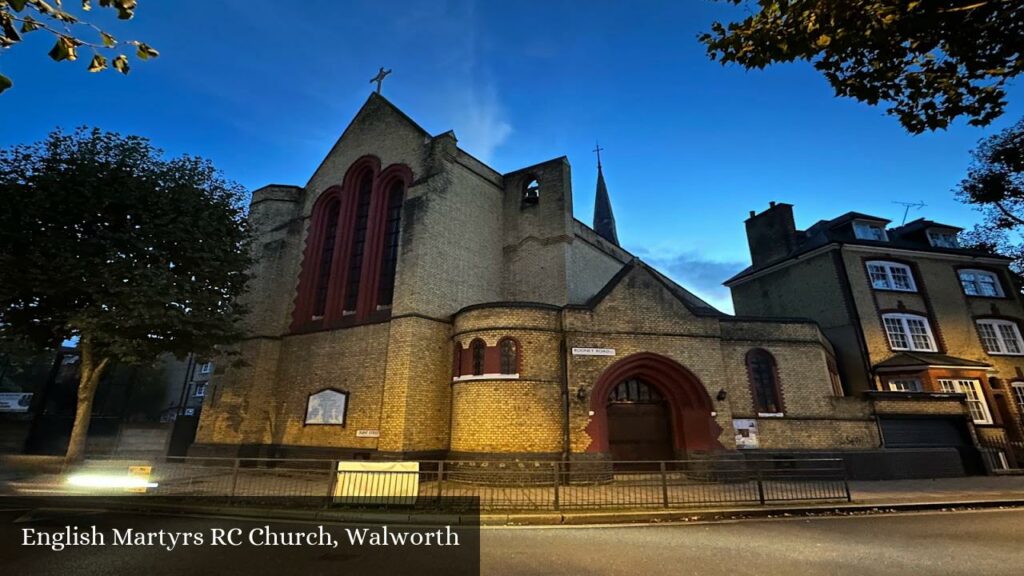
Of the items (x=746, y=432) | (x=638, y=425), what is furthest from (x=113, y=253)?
(x=746, y=432)

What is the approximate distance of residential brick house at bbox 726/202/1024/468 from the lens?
1942 cm

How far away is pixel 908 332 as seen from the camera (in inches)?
840

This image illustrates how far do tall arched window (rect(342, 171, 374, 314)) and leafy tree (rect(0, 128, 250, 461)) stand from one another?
4389 mm

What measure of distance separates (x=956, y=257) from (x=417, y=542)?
103 ft

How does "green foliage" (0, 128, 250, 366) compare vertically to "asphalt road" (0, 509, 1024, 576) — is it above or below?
above

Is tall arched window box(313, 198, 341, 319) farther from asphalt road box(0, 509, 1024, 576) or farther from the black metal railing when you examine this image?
asphalt road box(0, 509, 1024, 576)

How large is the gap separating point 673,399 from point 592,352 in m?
3.52

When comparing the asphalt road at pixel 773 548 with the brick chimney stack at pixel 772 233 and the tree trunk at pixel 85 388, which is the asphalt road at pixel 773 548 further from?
the brick chimney stack at pixel 772 233

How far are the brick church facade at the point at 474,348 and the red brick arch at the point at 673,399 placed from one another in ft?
0.17

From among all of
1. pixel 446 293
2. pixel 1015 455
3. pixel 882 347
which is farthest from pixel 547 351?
pixel 1015 455

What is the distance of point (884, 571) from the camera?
5.59 m

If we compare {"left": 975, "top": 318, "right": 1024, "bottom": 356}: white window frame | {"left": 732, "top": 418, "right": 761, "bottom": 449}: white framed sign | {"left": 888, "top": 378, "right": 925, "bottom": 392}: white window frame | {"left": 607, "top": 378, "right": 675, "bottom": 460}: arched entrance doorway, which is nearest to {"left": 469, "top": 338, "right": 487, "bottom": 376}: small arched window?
{"left": 607, "top": 378, "right": 675, "bottom": 460}: arched entrance doorway

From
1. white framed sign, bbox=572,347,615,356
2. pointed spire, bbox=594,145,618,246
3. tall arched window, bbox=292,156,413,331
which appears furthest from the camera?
pointed spire, bbox=594,145,618,246

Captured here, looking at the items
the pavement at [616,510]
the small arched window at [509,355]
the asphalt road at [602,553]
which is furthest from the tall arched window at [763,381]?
the small arched window at [509,355]
